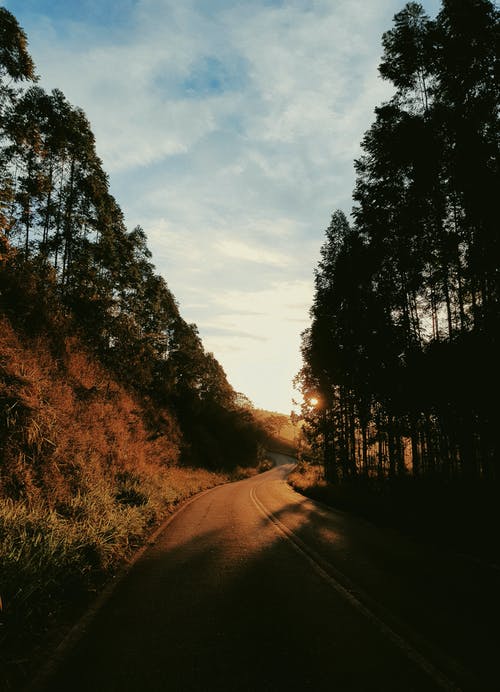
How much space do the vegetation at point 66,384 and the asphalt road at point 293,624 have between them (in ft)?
2.92

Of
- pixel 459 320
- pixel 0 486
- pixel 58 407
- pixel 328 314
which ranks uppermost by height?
pixel 328 314

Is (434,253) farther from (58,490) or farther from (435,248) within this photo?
(58,490)

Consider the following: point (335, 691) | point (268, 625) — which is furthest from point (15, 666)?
point (335, 691)

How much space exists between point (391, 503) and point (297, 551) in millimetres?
5836

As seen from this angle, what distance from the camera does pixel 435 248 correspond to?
13828 millimetres

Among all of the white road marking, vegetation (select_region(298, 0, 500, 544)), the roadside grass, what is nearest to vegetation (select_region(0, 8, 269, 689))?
the roadside grass

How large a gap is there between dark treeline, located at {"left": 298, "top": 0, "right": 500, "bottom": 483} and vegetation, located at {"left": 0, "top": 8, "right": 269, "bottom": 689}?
388 inches

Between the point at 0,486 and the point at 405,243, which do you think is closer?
the point at 0,486

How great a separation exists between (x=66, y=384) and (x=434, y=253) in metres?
14.7

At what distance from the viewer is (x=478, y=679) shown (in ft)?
11.0

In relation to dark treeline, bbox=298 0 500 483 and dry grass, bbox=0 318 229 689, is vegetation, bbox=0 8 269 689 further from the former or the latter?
dark treeline, bbox=298 0 500 483

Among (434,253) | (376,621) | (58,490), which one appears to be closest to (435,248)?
(434,253)

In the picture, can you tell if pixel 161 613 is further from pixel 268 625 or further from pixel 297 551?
pixel 297 551

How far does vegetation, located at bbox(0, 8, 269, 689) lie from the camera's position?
18.4 ft
